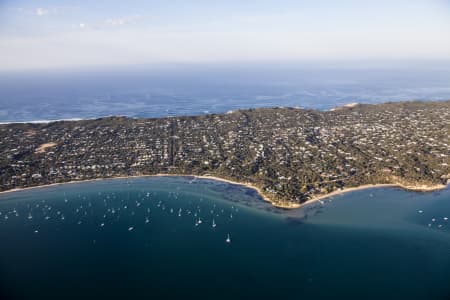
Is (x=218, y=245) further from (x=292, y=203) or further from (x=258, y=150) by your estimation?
(x=258, y=150)

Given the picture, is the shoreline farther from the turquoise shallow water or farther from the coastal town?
the turquoise shallow water

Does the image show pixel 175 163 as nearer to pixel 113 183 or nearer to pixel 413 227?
pixel 113 183

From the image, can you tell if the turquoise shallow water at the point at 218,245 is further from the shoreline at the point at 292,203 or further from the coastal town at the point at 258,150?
the coastal town at the point at 258,150

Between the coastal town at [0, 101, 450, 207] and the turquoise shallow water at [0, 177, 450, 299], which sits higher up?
the coastal town at [0, 101, 450, 207]

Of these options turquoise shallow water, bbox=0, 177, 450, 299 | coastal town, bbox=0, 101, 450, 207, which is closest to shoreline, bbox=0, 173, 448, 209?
coastal town, bbox=0, 101, 450, 207

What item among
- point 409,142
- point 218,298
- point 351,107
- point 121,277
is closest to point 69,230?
point 121,277

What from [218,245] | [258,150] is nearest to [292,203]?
[218,245]
